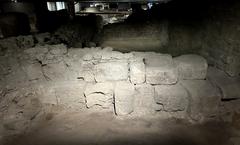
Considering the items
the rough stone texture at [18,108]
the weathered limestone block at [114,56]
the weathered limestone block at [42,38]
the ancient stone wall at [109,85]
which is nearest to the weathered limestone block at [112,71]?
the ancient stone wall at [109,85]

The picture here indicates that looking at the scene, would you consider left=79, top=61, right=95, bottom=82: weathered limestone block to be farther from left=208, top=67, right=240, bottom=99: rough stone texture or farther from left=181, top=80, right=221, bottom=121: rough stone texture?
left=208, top=67, right=240, bottom=99: rough stone texture

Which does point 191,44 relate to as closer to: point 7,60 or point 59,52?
point 59,52

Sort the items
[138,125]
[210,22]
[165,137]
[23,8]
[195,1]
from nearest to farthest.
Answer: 1. [165,137]
2. [138,125]
3. [210,22]
4. [195,1]
5. [23,8]

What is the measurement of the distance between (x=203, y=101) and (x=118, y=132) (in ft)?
5.00

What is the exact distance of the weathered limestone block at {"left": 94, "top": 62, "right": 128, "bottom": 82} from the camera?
12.2ft

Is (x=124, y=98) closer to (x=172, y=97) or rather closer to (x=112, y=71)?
(x=112, y=71)

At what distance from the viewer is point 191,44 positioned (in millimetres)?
5633

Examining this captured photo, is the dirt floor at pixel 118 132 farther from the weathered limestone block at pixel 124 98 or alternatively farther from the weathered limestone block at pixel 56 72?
the weathered limestone block at pixel 56 72

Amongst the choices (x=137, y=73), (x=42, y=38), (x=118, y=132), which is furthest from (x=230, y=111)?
(x=42, y=38)

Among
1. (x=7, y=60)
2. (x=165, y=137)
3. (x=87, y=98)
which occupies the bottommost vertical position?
(x=165, y=137)

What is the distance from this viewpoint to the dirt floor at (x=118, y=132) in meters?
3.11

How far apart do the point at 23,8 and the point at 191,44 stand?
6.40 m

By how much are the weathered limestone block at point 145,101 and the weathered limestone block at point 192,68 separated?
0.63 m

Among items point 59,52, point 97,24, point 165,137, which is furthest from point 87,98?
point 97,24
